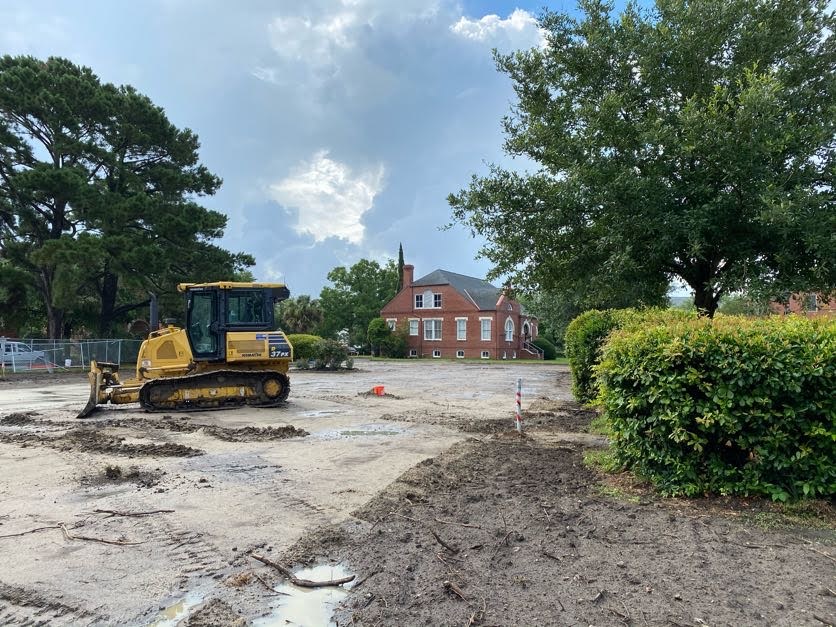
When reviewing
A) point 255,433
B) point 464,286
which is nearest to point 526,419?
point 255,433

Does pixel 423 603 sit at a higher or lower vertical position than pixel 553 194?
lower

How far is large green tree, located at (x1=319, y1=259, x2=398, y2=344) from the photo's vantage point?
63.1 m

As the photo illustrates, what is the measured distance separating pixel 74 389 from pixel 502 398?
16.4 metres

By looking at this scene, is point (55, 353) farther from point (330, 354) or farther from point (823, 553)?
point (823, 553)

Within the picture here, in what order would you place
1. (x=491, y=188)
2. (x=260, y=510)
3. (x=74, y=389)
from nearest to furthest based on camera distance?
(x=260, y=510) → (x=491, y=188) → (x=74, y=389)

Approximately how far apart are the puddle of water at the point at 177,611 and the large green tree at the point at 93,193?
96.3 feet

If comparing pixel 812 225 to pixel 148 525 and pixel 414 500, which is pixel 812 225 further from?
pixel 148 525

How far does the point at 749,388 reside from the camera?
509 centimetres

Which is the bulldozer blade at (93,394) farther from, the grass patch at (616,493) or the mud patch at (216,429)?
the grass patch at (616,493)

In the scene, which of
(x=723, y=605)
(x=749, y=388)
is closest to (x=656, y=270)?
(x=749, y=388)

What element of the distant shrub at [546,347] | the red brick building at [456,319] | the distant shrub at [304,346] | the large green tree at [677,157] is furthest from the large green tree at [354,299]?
the large green tree at [677,157]

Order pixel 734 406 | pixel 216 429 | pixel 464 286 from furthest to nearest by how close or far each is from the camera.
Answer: pixel 464 286, pixel 216 429, pixel 734 406

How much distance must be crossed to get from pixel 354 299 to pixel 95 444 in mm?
55252

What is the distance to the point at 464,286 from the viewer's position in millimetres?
58344
